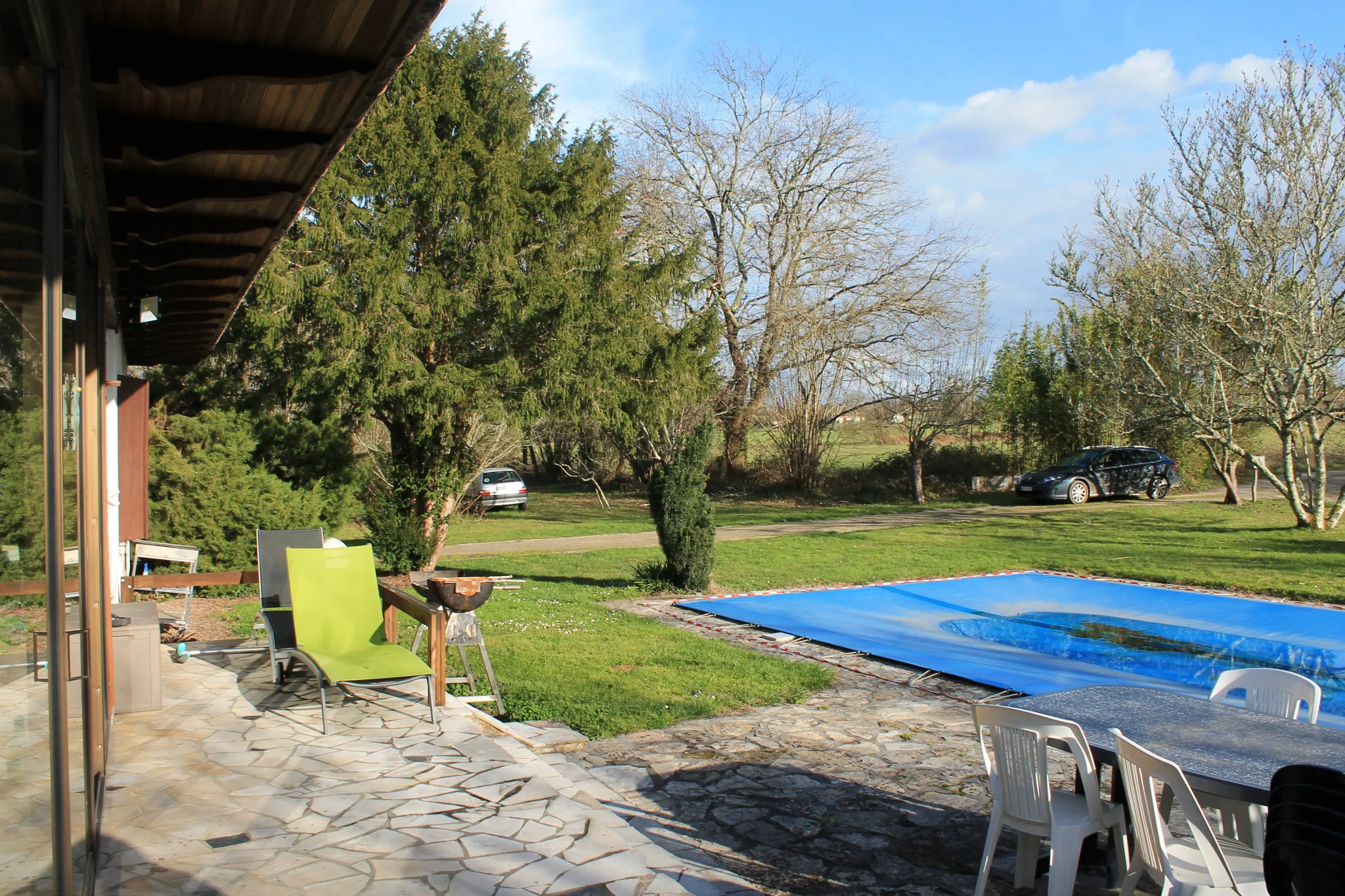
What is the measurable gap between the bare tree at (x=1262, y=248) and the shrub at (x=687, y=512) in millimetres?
10750

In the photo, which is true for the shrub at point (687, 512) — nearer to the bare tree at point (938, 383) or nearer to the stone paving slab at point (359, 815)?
the stone paving slab at point (359, 815)

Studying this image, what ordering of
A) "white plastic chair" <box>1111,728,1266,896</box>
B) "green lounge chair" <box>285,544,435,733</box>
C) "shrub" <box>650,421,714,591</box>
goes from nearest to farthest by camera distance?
"white plastic chair" <box>1111,728,1266,896</box>, "green lounge chair" <box>285,544,435,733</box>, "shrub" <box>650,421,714,591</box>

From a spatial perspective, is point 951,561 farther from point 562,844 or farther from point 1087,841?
point 562,844

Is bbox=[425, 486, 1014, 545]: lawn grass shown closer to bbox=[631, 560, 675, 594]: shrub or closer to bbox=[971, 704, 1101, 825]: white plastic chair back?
bbox=[631, 560, 675, 594]: shrub

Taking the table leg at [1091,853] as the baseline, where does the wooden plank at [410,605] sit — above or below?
above

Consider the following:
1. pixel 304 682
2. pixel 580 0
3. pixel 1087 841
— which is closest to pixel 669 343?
pixel 580 0

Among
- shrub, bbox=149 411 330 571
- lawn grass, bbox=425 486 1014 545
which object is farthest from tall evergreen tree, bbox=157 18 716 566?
lawn grass, bbox=425 486 1014 545


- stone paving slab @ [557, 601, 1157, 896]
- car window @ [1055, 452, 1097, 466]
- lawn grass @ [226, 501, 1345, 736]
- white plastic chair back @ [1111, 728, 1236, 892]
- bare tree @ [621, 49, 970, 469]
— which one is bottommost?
stone paving slab @ [557, 601, 1157, 896]

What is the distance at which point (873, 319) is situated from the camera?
2667 centimetres

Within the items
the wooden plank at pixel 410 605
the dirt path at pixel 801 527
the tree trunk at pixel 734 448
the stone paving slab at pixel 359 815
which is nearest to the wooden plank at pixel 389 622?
the wooden plank at pixel 410 605

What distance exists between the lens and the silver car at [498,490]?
A: 2442cm

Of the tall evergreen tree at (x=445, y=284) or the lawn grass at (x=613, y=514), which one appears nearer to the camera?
the tall evergreen tree at (x=445, y=284)

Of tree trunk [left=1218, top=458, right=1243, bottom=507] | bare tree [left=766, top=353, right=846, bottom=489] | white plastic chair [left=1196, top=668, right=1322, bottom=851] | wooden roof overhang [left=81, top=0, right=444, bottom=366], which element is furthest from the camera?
bare tree [left=766, top=353, right=846, bottom=489]

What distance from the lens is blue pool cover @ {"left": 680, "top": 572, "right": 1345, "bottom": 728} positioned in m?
8.43
